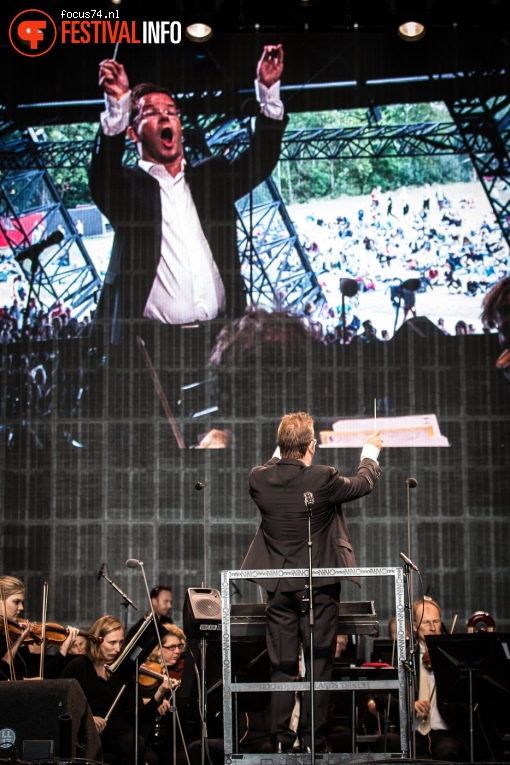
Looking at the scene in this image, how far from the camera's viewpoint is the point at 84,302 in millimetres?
8922

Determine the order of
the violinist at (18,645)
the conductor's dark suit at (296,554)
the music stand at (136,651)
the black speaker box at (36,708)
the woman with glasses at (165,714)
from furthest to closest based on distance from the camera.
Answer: the woman with glasses at (165,714)
the violinist at (18,645)
the music stand at (136,651)
the conductor's dark suit at (296,554)
the black speaker box at (36,708)

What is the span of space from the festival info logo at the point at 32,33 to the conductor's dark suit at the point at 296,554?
18.7 ft

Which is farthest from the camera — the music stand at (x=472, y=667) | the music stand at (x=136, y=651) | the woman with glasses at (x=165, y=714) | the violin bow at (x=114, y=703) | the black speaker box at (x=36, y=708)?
the woman with glasses at (x=165, y=714)

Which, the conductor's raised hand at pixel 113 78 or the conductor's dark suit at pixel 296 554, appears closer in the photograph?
the conductor's dark suit at pixel 296 554

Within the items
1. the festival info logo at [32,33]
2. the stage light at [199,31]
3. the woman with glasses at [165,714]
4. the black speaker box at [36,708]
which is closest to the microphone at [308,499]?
the black speaker box at [36,708]

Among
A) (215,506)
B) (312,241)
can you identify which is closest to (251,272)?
(312,241)

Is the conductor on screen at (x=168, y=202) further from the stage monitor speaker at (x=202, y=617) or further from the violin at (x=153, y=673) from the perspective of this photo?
the stage monitor speaker at (x=202, y=617)

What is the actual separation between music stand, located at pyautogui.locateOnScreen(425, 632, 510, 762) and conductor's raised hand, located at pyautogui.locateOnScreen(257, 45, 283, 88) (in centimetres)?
549

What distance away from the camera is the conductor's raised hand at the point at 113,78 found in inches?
363

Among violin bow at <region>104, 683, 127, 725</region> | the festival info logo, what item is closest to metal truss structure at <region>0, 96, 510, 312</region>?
the festival info logo

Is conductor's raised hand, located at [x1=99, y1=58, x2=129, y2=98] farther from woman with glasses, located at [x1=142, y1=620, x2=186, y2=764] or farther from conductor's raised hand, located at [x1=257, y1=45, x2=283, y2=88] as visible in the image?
woman with glasses, located at [x1=142, y1=620, x2=186, y2=764]

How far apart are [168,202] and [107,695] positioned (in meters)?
4.42

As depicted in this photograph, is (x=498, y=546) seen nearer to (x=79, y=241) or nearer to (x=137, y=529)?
(x=137, y=529)

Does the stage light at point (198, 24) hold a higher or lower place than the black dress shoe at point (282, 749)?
higher
